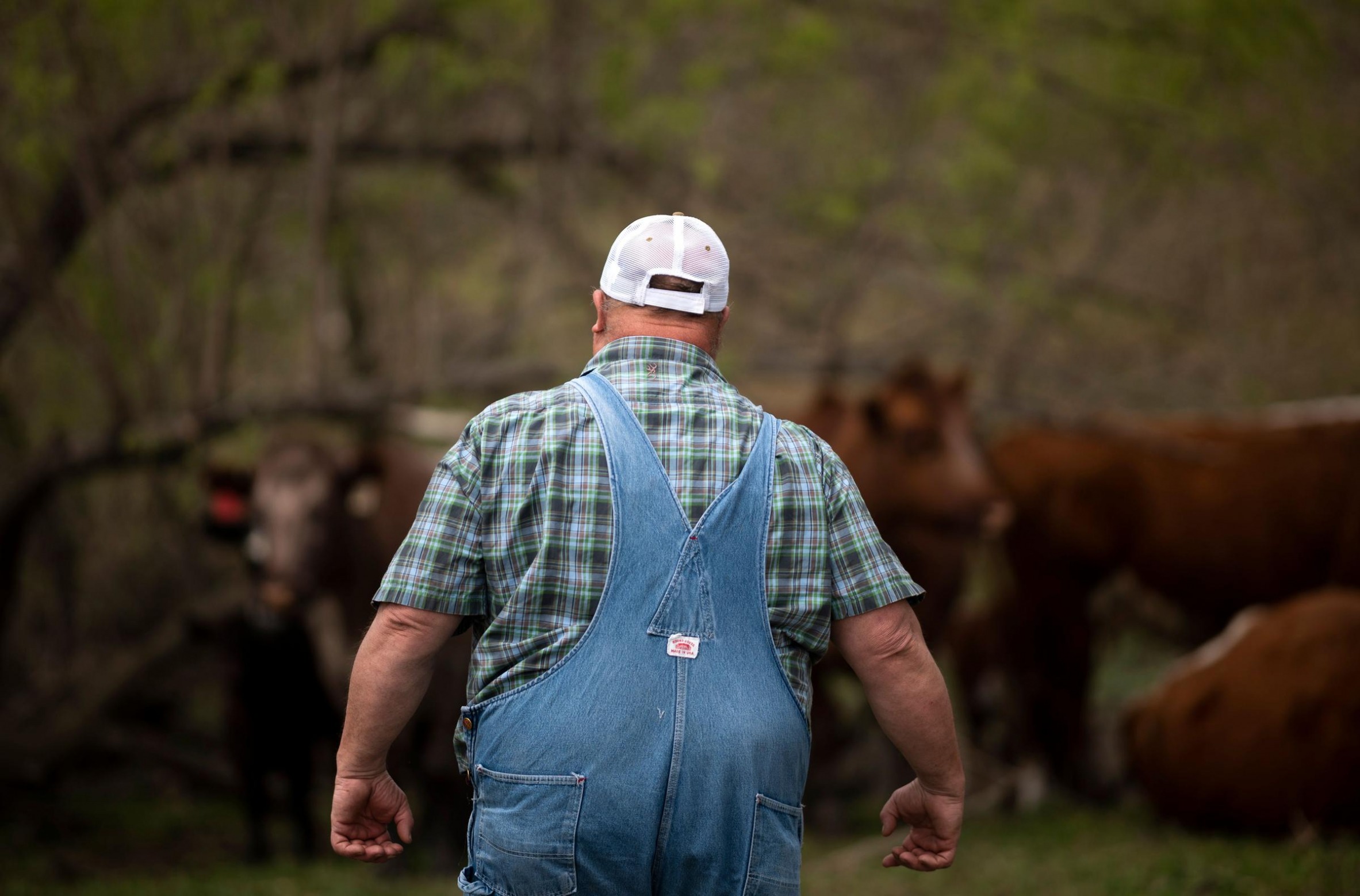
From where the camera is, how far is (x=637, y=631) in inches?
93.3

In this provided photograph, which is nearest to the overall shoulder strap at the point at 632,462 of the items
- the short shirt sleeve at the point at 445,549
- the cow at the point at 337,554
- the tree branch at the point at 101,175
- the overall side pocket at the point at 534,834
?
the short shirt sleeve at the point at 445,549

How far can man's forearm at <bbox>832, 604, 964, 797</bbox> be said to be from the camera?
2.52m

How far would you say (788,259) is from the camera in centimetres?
936

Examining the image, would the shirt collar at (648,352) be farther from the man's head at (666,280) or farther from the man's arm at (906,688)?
the man's arm at (906,688)

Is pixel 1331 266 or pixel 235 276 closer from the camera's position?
pixel 235 276

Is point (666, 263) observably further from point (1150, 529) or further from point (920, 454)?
point (1150, 529)

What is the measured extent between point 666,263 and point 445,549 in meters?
0.73

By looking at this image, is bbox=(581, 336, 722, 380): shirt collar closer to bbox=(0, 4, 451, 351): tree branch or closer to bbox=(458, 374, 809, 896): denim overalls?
bbox=(458, 374, 809, 896): denim overalls

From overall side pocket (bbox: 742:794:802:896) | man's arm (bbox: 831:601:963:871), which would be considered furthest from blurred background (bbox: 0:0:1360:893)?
overall side pocket (bbox: 742:794:802:896)

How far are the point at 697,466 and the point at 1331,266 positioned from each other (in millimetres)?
9277

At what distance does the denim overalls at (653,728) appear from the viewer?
2352 millimetres

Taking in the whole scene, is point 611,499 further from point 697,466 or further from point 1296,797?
point 1296,797

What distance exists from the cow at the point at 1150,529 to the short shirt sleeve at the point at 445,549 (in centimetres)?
572

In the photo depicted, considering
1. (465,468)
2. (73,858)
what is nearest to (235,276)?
(73,858)
